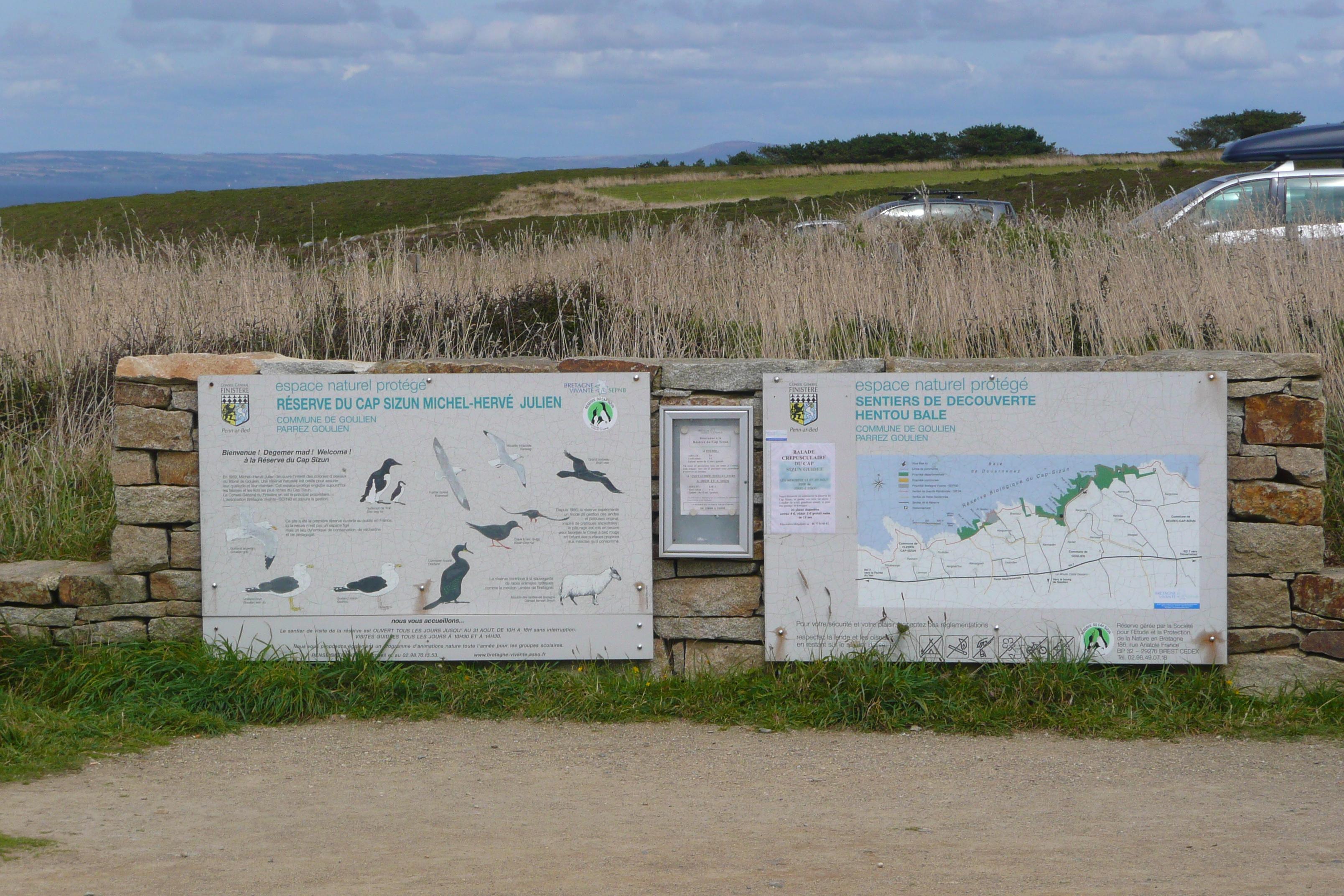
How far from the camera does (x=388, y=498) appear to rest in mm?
4820

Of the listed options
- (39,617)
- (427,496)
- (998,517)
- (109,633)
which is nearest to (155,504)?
(109,633)

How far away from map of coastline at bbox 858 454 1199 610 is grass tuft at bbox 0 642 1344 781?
0.31 m

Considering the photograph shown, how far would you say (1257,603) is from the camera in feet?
15.5

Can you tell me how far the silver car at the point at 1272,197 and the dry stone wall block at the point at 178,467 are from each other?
21.2 feet

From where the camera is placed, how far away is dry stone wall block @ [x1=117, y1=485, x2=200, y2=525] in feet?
16.0

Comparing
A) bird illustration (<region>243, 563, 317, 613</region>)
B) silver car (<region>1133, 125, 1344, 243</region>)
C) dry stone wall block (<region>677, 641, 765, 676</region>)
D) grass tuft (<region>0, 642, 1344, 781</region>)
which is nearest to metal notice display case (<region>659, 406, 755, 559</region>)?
dry stone wall block (<region>677, 641, 765, 676</region>)

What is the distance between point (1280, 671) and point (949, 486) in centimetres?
153

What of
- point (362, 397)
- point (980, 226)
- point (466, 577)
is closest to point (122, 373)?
point (362, 397)

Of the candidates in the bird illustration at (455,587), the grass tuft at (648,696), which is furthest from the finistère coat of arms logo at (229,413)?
the bird illustration at (455,587)

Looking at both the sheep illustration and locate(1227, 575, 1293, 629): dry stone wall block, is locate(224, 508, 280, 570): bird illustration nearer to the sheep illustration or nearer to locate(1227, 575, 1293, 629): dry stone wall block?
the sheep illustration

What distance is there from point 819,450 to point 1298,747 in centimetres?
209

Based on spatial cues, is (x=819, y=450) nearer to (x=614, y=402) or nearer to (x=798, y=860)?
(x=614, y=402)

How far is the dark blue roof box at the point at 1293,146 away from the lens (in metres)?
11.8

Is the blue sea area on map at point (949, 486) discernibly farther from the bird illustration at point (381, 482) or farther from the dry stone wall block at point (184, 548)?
the dry stone wall block at point (184, 548)
